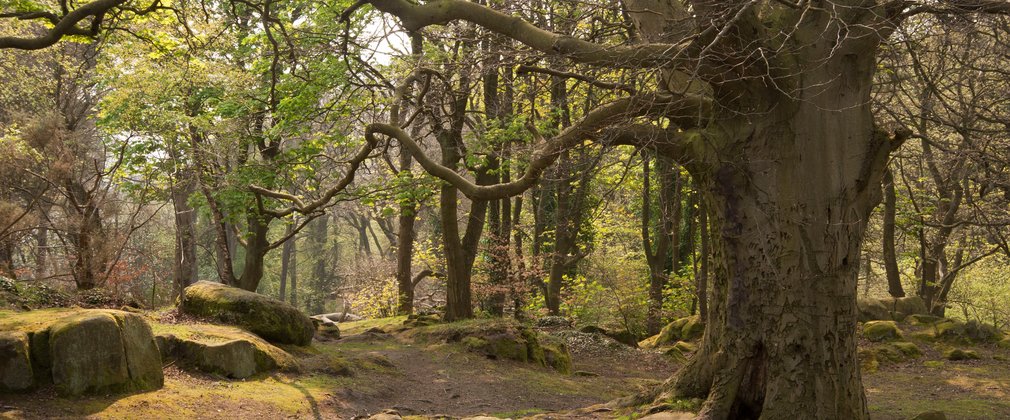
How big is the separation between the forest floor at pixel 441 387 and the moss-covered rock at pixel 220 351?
7.2 inches

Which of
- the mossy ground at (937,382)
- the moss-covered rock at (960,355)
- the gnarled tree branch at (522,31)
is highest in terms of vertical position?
the gnarled tree branch at (522,31)

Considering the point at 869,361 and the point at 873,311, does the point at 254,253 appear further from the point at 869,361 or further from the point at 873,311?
the point at 873,311

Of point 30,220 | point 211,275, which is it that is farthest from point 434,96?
point 211,275

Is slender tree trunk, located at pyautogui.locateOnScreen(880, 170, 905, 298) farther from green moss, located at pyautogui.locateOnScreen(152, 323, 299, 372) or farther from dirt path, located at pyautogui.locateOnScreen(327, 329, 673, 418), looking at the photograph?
green moss, located at pyautogui.locateOnScreen(152, 323, 299, 372)

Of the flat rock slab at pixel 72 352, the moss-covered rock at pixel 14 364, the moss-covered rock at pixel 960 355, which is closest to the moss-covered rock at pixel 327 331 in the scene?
the flat rock slab at pixel 72 352

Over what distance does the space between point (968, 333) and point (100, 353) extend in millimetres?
15620

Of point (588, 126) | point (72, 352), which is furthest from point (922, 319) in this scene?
point (72, 352)

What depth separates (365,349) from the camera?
43.2 ft

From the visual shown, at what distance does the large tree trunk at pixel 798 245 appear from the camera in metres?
5.93

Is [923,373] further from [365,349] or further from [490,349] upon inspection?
[365,349]

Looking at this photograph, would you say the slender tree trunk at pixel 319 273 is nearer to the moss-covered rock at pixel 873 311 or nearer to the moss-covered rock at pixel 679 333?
the moss-covered rock at pixel 679 333

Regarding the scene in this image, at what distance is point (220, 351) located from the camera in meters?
8.30

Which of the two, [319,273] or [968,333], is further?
[319,273]

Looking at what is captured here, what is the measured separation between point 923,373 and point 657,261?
21.8 feet
